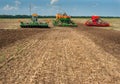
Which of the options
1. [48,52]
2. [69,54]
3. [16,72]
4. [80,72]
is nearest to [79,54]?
[69,54]

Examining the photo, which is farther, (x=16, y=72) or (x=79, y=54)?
(x=79, y=54)

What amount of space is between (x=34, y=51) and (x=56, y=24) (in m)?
27.5

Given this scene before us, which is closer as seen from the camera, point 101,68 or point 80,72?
point 80,72

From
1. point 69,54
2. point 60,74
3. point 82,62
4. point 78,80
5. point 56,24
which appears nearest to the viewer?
point 78,80

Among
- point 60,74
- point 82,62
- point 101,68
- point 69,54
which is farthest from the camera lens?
point 69,54

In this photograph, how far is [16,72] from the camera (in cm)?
1077

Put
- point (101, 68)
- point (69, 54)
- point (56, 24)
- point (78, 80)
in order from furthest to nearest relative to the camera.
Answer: point (56, 24)
point (69, 54)
point (101, 68)
point (78, 80)

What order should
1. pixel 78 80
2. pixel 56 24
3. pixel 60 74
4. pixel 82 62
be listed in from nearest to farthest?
1. pixel 78 80
2. pixel 60 74
3. pixel 82 62
4. pixel 56 24

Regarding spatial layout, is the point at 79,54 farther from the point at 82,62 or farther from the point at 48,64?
the point at 48,64

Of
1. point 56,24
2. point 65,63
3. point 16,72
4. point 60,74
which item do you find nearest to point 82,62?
point 65,63

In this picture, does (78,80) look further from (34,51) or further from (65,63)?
(34,51)

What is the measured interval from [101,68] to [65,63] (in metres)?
1.74

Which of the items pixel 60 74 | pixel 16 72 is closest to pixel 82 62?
pixel 60 74

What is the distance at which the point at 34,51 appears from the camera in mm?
15672
